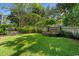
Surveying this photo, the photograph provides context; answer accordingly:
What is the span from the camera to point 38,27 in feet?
9.93

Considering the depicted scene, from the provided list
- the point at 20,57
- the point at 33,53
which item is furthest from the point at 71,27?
the point at 20,57

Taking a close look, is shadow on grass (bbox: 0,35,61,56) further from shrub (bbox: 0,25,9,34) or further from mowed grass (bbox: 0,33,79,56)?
shrub (bbox: 0,25,9,34)

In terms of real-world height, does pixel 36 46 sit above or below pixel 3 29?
below

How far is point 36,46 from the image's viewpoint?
2.98 metres

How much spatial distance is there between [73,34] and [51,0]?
62 centimetres

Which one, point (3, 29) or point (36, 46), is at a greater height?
point (3, 29)

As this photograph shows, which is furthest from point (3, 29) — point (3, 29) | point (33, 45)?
point (33, 45)

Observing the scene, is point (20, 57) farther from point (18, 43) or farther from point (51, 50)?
point (51, 50)

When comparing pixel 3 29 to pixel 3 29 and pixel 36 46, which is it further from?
pixel 36 46

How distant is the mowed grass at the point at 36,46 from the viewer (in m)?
2.95

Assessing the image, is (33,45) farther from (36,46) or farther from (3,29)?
(3,29)

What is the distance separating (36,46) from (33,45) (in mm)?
48

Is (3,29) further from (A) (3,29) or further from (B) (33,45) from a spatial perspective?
(B) (33,45)

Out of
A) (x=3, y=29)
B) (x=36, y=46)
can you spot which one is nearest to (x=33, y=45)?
(x=36, y=46)
